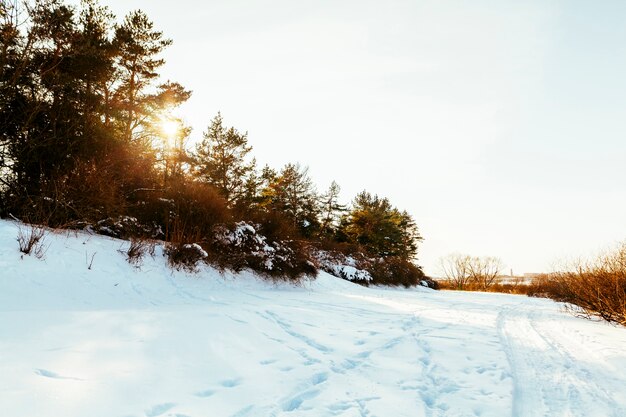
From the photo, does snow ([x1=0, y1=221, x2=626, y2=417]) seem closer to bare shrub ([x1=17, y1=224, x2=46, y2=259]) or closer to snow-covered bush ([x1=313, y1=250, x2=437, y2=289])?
bare shrub ([x1=17, y1=224, x2=46, y2=259])

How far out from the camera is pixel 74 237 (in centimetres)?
916

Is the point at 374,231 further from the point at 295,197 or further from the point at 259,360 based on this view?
the point at 259,360

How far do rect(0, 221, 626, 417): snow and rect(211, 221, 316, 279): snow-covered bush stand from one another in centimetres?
401

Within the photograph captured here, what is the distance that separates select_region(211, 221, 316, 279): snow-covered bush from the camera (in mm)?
12086

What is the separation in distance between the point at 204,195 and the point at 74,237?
15.0 ft

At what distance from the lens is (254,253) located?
41.3 ft

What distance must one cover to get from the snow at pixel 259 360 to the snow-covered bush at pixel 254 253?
4.01 m

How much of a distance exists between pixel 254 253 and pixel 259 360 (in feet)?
27.3

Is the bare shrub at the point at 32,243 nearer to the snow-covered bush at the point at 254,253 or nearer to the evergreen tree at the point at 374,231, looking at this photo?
the snow-covered bush at the point at 254,253

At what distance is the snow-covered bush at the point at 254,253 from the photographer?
12.1m

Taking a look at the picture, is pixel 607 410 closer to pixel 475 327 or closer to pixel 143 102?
pixel 475 327

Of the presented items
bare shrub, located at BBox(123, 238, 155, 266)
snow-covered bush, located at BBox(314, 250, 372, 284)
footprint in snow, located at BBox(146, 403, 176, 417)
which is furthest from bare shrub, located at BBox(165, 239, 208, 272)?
snow-covered bush, located at BBox(314, 250, 372, 284)

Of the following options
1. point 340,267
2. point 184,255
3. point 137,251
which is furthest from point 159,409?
point 340,267

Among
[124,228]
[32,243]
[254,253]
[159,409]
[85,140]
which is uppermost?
[85,140]
